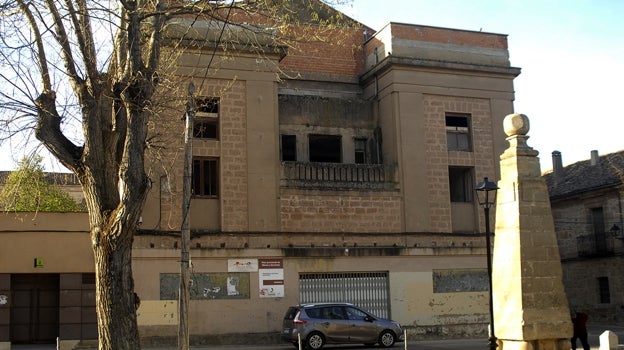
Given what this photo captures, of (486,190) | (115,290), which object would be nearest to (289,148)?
(486,190)

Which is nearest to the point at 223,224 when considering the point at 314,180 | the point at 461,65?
the point at 314,180

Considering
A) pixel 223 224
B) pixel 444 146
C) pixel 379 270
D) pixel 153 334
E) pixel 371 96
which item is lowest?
pixel 153 334

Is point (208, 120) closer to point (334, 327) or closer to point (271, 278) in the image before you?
point (271, 278)

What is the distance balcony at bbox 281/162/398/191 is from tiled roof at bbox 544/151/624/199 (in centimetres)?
1377

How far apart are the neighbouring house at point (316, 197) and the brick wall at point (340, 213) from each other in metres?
0.05

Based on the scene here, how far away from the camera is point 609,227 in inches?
1423

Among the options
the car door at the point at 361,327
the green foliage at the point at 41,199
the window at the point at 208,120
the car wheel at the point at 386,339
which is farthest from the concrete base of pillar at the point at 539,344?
the window at the point at 208,120

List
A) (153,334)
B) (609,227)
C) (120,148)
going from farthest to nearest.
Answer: (609,227)
(153,334)
(120,148)

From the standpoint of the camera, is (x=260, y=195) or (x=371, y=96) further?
(x=371, y=96)

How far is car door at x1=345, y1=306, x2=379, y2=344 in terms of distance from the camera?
2220cm

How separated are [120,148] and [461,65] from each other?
1746cm

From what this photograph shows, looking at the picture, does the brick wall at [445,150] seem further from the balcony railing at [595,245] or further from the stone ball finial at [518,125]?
the stone ball finial at [518,125]

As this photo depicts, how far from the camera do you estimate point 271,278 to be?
24.3m

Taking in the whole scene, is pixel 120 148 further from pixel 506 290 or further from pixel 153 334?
pixel 153 334
